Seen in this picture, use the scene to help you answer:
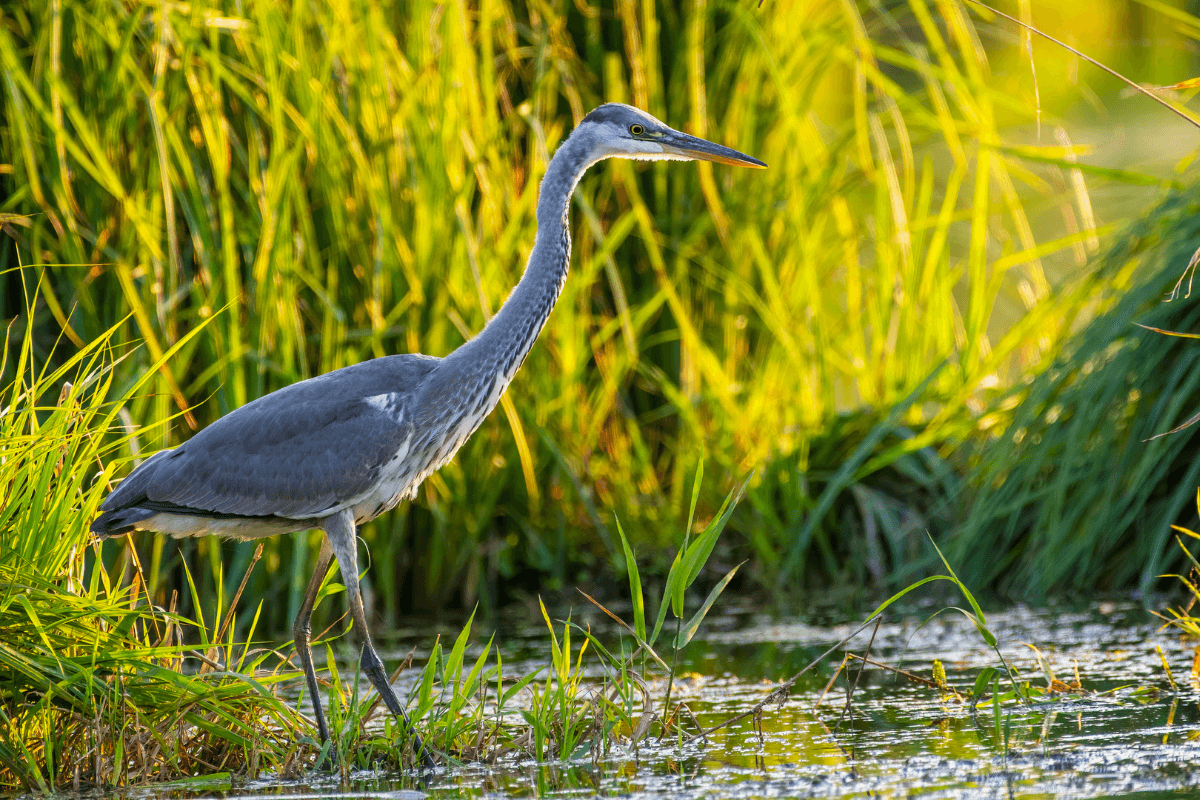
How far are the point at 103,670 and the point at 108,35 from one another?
286 cm

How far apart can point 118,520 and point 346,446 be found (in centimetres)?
66

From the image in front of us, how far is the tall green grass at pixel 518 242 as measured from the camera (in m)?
5.24

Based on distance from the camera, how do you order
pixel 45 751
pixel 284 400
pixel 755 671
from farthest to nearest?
pixel 755 671 < pixel 284 400 < pixel 45 751

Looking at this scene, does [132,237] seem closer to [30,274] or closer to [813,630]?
[30,274]

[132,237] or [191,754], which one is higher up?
[132,237]

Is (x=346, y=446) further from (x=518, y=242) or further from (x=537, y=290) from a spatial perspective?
(x=518, y=242)

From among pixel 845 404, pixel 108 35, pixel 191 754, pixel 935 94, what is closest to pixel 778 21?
pixel 935 94

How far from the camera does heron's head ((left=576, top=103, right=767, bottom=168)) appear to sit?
4203mm

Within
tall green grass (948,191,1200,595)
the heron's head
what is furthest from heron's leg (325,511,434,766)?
tall green grass (948,191,1200,595)

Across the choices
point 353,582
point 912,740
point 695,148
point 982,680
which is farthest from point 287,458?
point 982,680

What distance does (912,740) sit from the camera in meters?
3.28

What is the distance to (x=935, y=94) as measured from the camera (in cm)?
657

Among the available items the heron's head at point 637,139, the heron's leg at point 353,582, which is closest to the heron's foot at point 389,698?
the heron's leg at point 353,582

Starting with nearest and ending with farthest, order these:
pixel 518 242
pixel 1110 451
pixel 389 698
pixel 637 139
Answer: pixel 389 698 < pixel 637 139 < pixel 1110 451 < pixel 518 242
